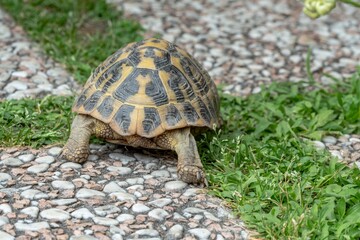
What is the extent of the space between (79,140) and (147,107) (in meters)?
0.44

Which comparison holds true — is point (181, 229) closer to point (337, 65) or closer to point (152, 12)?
point (337, 65)

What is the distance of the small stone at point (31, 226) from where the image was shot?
366 cm

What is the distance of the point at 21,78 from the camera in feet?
18.5

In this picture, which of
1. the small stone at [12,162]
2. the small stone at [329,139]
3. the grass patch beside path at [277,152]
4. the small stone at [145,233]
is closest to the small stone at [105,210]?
the small stone at [145,233]

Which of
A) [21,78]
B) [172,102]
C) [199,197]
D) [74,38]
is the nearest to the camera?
[199,197]

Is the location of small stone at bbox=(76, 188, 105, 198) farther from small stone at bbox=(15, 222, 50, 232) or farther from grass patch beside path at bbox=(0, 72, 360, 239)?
grass patch beside path at bbox=(0, 72, 360, 239)

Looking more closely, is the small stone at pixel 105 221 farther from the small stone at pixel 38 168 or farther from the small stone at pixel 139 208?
the small stone at pixel 38 168

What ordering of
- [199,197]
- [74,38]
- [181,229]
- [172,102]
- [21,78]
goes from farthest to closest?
[74,38]
[21,78]
[172,102]
[199,197]
[181,229]

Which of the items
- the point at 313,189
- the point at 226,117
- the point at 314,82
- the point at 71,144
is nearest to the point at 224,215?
the point at 313,189

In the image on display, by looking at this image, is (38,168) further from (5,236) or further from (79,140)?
(5,236)

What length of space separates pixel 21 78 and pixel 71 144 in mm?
1419

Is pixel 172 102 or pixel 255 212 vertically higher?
pixel 172 102

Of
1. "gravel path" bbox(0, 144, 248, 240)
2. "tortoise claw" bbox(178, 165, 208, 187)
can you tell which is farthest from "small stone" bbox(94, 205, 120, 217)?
"tortoise claw" bbox(178, 165, 208, 187)

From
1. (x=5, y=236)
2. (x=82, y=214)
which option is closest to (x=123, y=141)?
(x=82, y=214)
